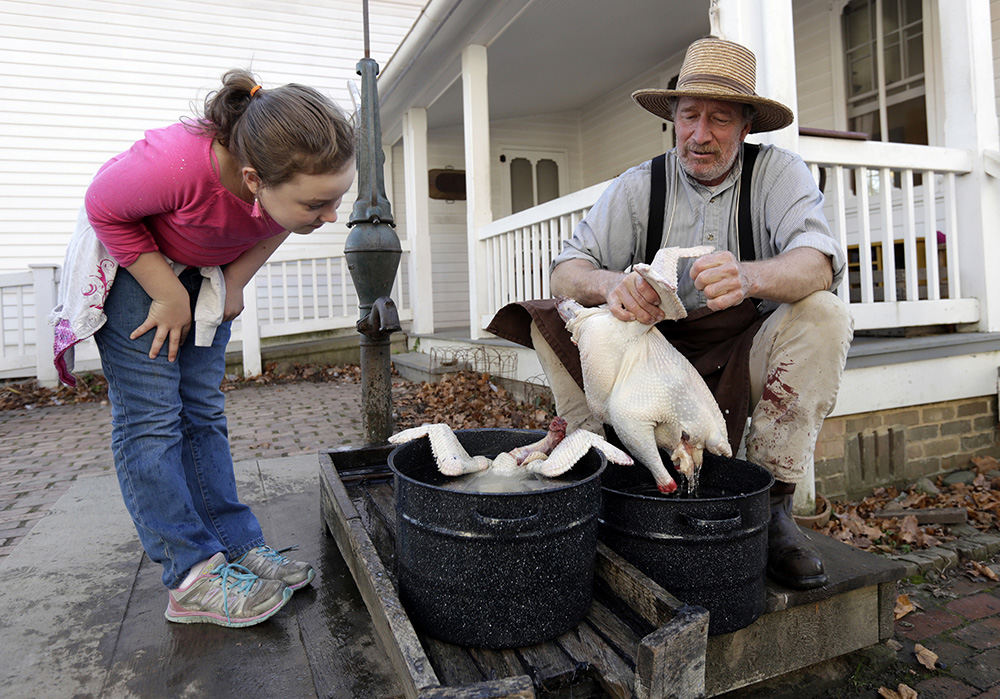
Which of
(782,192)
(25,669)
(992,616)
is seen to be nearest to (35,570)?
(25,669)

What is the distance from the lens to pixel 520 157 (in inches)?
397

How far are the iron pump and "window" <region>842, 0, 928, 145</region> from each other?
199 inches

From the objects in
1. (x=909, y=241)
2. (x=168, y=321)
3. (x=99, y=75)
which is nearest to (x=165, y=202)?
(x=168, y=321)

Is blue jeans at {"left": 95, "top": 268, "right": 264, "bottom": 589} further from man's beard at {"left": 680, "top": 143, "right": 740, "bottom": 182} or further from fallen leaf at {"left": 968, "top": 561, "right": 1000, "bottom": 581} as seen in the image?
fallen leaf at {"left": 968, "top": 561, "right": 1000, "bottom": 581}

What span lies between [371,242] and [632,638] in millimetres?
1646

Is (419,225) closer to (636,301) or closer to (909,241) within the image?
(909,241)

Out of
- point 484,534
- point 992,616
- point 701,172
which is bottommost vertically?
point 992,616

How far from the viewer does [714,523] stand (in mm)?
1523

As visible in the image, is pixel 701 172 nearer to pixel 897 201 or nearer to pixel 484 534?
pixel 484 534

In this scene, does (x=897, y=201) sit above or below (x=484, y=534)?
above

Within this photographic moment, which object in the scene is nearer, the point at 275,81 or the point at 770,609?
the point at 770,609

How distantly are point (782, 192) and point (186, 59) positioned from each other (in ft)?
31.9

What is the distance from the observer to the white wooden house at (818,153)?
137 inches

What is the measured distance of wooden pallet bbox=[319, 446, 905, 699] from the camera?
3.98 ft
